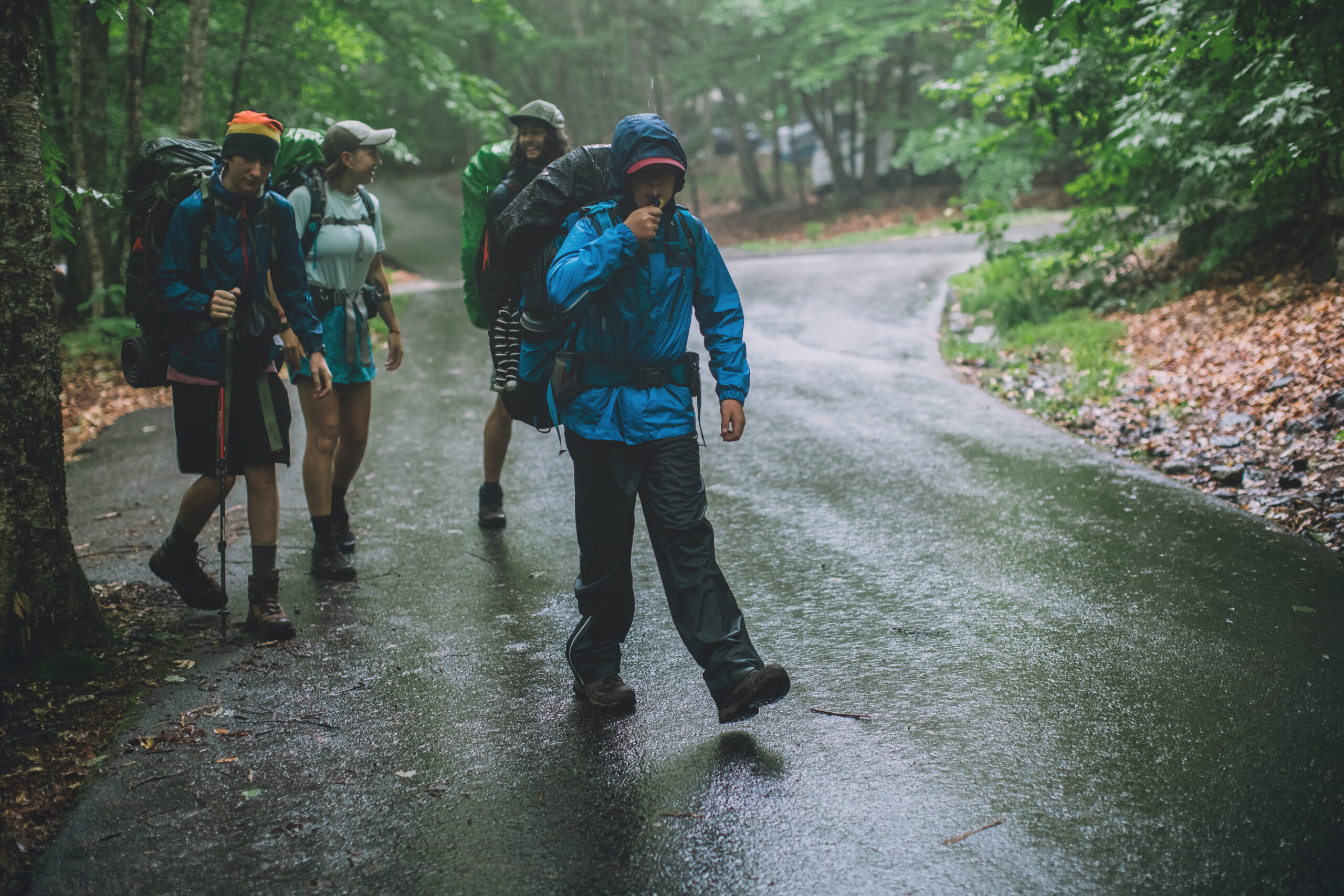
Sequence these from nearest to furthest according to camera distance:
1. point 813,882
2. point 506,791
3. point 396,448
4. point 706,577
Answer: point 813,882 → point 506,791 → point 706,577 → point 396,448

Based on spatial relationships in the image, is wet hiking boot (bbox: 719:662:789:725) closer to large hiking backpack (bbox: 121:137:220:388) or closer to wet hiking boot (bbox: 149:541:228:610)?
wet hiking boot (bbox: 149:541:228:610)

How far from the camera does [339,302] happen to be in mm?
5316

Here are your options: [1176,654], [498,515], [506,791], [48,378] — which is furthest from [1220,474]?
[48,378]

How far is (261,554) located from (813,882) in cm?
300

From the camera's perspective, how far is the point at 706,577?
3547 mm

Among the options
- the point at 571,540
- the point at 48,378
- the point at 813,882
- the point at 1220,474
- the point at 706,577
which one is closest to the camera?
the point at 813,882

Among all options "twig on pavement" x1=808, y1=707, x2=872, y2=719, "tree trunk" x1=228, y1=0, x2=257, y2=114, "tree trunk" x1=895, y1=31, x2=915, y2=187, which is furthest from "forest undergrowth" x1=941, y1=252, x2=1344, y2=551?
"tree trunk" x1=895, y1=31, x2=915, y2=187

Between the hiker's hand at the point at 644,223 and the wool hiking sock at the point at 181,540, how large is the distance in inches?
105

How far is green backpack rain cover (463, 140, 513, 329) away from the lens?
5.51 metres

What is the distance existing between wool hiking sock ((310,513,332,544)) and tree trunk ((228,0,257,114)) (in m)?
12.3

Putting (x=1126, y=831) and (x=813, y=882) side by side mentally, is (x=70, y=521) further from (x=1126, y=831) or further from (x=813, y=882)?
(x=1126, y=831)

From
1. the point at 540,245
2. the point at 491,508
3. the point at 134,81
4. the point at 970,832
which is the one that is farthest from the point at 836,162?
the point at 970,832

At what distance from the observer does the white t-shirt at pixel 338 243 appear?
16.8ft

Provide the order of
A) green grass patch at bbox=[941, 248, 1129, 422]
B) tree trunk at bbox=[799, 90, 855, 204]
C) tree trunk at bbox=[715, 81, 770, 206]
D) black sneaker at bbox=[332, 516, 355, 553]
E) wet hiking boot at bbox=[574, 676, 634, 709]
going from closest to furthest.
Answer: wet hiking boot at bbox=[574, 676, 634, 709] → black sneaker at bbox=[332, 516, 355, 553] → green grass patch at bbox=[941, 248, 1129, 422] → tree trunk at bbox=[799, 90, 855, 204] → tree trunk at bbox=[715, 81, 770, 206]
